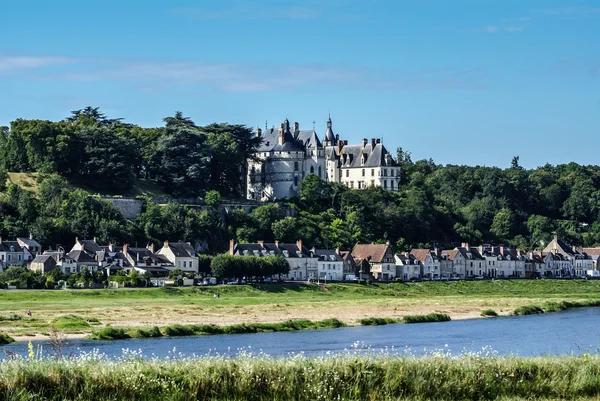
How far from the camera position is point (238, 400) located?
69.1 ft

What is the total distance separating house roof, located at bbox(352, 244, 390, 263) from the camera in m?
89.3

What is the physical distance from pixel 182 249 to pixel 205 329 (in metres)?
32.8

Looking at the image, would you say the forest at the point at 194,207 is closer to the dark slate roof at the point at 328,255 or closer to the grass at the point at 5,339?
the dark slate roof at the point at 328,255

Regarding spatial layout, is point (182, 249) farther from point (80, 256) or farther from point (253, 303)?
point (253, 303)

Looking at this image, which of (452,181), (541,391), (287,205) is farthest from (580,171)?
(541,391)

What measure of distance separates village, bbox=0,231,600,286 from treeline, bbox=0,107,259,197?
13.3m

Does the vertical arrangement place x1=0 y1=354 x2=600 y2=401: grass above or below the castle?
below

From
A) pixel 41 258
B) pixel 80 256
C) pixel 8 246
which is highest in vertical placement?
pixel 8 246

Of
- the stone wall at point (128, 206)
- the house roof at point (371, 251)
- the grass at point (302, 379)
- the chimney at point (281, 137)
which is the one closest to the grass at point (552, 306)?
the house roof at point (371, 251)

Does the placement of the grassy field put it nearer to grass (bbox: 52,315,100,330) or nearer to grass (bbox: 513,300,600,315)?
grass (bbox: 52,315,100,330)

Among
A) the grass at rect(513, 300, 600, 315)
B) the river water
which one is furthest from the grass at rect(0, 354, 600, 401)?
the grass at rect(513, 300, 600, 315)

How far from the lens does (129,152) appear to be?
309ft

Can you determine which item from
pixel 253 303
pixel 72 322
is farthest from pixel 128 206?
pixel 72 322

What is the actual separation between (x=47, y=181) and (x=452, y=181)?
6090 cm
